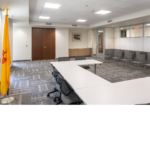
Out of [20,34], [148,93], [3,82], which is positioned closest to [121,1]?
[148,93]

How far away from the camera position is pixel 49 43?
40.6ft

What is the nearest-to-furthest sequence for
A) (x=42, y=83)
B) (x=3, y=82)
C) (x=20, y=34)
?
1. (x=3, y=82)
2. (x=42, y=83)
3. (x=20, y=34)

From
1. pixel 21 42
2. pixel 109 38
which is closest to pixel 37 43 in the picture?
pixel 21 42

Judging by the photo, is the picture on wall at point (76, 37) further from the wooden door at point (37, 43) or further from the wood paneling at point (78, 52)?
the wooden door at point (37, 43)

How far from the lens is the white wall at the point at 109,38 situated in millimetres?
11742

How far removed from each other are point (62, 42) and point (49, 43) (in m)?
1.22

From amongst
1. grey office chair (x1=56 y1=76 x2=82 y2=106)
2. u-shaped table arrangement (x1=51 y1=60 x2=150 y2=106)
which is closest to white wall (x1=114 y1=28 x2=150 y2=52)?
u-shaped table arrangement (x1=51 y1=60 x2=150 y2=106)

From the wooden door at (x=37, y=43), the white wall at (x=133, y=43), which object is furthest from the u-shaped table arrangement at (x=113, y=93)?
the wooden door at (x=37, y=43)

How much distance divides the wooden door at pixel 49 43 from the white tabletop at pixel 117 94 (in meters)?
10.6
